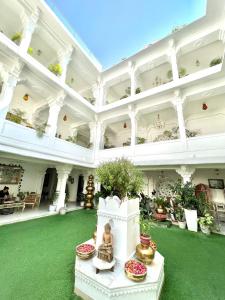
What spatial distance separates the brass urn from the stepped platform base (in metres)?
0.14

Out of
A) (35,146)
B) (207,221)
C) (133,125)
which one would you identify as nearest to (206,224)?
(207,221)

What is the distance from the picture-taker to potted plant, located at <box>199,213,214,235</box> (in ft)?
18.9

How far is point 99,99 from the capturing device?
1070 cm

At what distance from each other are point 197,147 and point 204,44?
225 inches

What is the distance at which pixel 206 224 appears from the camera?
582 cm

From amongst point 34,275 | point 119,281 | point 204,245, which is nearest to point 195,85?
point 204,245

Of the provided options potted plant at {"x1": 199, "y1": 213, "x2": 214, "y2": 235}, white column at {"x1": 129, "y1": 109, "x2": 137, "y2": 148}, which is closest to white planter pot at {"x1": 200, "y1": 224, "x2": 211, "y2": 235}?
potted plant at {"x1": 199, "y1": 213, "x2": 214, "y2": 235}

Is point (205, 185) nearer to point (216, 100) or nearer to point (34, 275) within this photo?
point (216, 100)

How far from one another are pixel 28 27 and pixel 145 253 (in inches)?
376

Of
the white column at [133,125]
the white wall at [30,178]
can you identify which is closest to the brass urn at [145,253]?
the white column at [133,125]

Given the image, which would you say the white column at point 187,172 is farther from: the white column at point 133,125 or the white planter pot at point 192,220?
the white column at point 133,125

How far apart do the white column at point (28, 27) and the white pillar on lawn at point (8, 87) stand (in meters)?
0.95

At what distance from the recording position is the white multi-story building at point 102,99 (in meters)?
6.37

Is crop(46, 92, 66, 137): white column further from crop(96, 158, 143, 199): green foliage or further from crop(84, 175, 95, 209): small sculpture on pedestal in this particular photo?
crop(96, 158, 143, 199): green foliage
